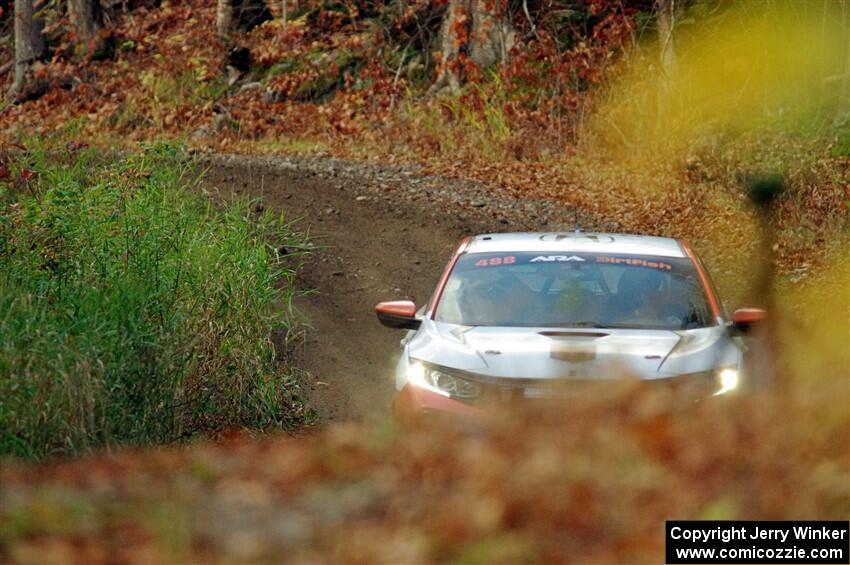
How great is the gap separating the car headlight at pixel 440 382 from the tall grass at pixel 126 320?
5.55 feet

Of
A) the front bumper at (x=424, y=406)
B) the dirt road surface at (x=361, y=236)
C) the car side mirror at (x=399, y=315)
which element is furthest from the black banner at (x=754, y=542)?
the dirt road surface at (x=361, y=236)

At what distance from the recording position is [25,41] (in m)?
37.9

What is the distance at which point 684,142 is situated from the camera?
2217cm

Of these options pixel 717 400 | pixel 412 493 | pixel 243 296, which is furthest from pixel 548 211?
pixel 412 493

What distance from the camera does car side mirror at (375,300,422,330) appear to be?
8.36 meters

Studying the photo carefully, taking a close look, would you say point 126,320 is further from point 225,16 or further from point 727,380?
point 225,16

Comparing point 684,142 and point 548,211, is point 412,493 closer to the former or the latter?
A: point 548,211

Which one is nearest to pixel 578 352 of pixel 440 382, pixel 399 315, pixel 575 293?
pixel 440 382

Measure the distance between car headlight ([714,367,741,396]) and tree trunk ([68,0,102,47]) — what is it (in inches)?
1363

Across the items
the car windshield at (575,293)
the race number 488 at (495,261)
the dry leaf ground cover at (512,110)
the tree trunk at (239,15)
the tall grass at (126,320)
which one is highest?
the race number 488 at (495,261)

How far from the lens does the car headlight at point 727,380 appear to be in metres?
7.14

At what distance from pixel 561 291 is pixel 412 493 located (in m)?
3.55

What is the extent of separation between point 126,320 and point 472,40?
908 inches

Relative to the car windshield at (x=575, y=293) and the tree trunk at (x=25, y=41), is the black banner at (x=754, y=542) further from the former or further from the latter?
the tree trunk at (x=25, y=41)
